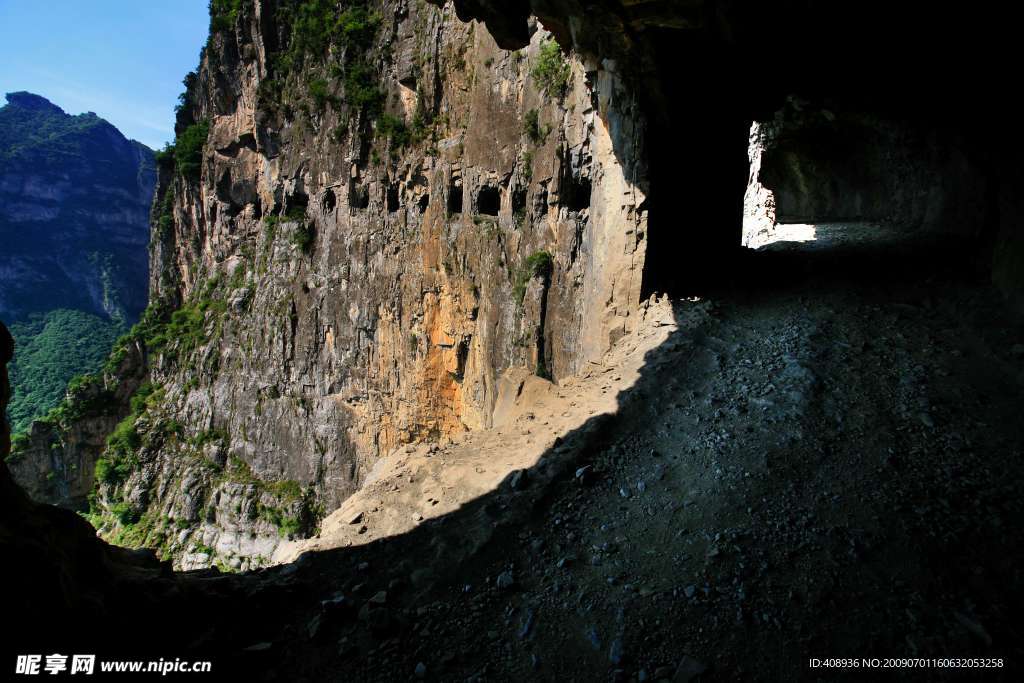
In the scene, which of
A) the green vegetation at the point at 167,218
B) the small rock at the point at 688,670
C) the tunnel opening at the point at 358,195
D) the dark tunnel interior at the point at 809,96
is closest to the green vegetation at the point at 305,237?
the tunnel opening at the point at 358,195

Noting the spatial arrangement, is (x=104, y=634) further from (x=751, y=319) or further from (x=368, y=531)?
(x=751, y=319)

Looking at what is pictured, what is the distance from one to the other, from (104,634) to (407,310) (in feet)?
64.3

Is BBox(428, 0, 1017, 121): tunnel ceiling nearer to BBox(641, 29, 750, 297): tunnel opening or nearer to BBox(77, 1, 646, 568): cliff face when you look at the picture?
BBox(641, 29, 750, 297): tunnel opening

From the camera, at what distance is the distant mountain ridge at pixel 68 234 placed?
3398 inches

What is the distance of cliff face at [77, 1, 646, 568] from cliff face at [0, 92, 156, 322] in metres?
71.1

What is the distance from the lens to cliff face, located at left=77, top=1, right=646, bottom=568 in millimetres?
14500

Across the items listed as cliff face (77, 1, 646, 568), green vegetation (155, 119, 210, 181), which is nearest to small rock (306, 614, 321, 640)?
cliff face (77, 1, 646, 568)

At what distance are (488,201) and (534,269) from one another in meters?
4.71

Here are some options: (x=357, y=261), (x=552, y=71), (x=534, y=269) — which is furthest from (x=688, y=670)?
(x=357, y=261)

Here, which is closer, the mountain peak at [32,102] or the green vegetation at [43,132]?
the green vegetation at [43,132]

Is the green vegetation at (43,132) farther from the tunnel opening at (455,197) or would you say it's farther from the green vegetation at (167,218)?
the tunnel opening at (455,197)

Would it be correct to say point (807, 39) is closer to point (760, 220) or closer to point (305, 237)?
point (760, 220)

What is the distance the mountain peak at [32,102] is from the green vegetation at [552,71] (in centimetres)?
15017

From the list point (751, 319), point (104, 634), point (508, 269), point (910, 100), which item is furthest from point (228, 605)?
point (508, 269)
